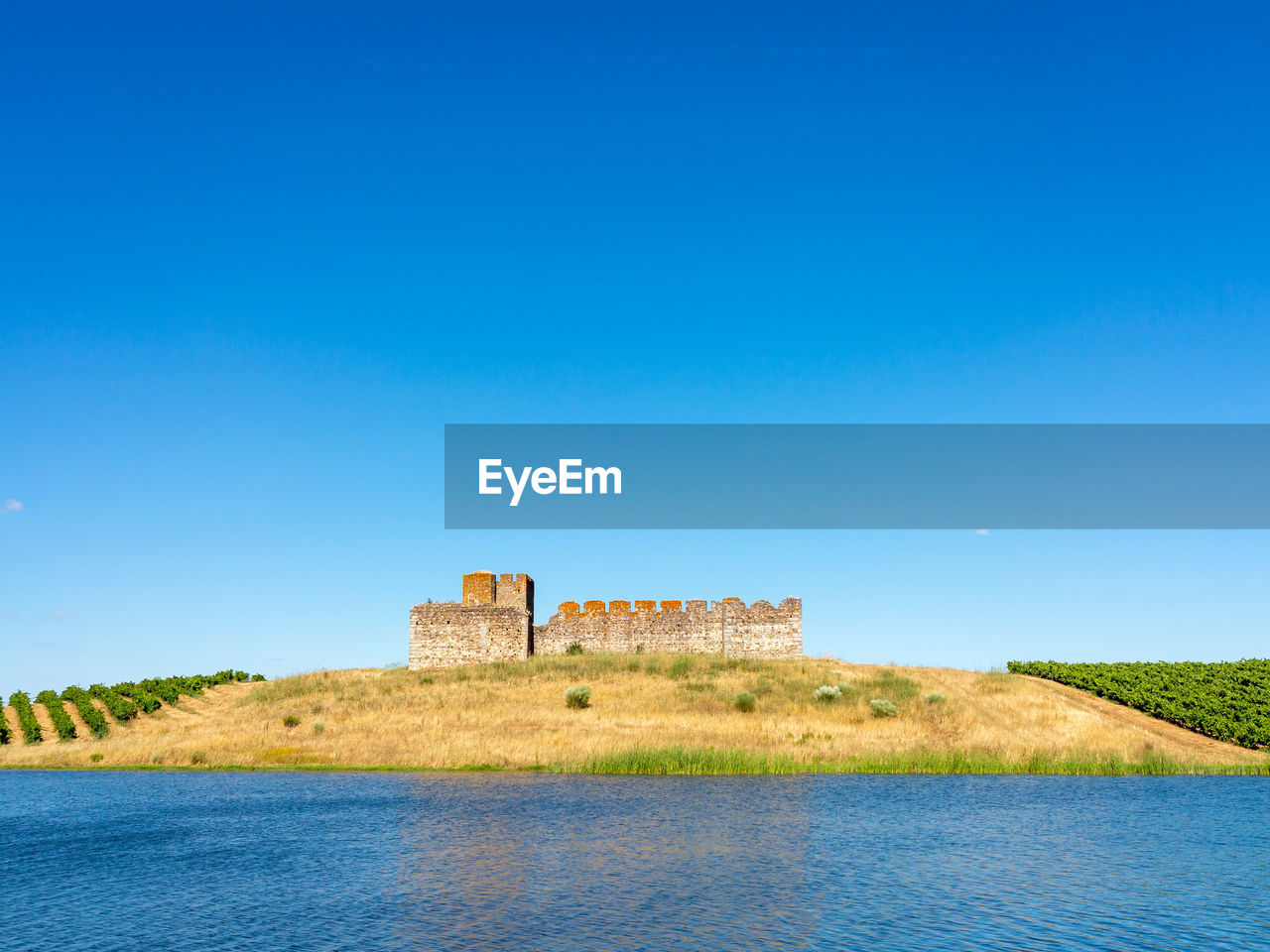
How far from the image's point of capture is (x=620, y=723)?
4450 cm

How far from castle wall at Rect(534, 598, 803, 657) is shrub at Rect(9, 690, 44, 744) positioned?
3043 cm

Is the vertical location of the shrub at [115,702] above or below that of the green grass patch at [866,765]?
above

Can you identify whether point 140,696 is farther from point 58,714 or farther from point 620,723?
point 620,723

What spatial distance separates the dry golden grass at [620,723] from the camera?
4056 centimetres

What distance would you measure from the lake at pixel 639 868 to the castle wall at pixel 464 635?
32.2 metres

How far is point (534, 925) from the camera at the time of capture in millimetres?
15703

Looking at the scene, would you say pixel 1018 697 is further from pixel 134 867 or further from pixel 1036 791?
pixel 134 867

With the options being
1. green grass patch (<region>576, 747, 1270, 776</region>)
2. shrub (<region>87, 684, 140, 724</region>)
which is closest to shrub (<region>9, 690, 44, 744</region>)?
shrub (<region>87, 684, 140, 724</region>)

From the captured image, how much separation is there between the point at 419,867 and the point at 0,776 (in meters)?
27.1

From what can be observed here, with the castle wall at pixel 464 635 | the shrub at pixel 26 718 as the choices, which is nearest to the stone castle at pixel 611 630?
the castle wall at pixel 464 635

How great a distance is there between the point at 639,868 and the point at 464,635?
4701 cm

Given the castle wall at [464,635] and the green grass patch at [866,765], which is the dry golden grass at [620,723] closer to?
the green grass patch at [866,765]

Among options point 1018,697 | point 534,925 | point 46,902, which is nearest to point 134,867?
point 46,902

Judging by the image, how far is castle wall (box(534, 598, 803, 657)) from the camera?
6488 cm
